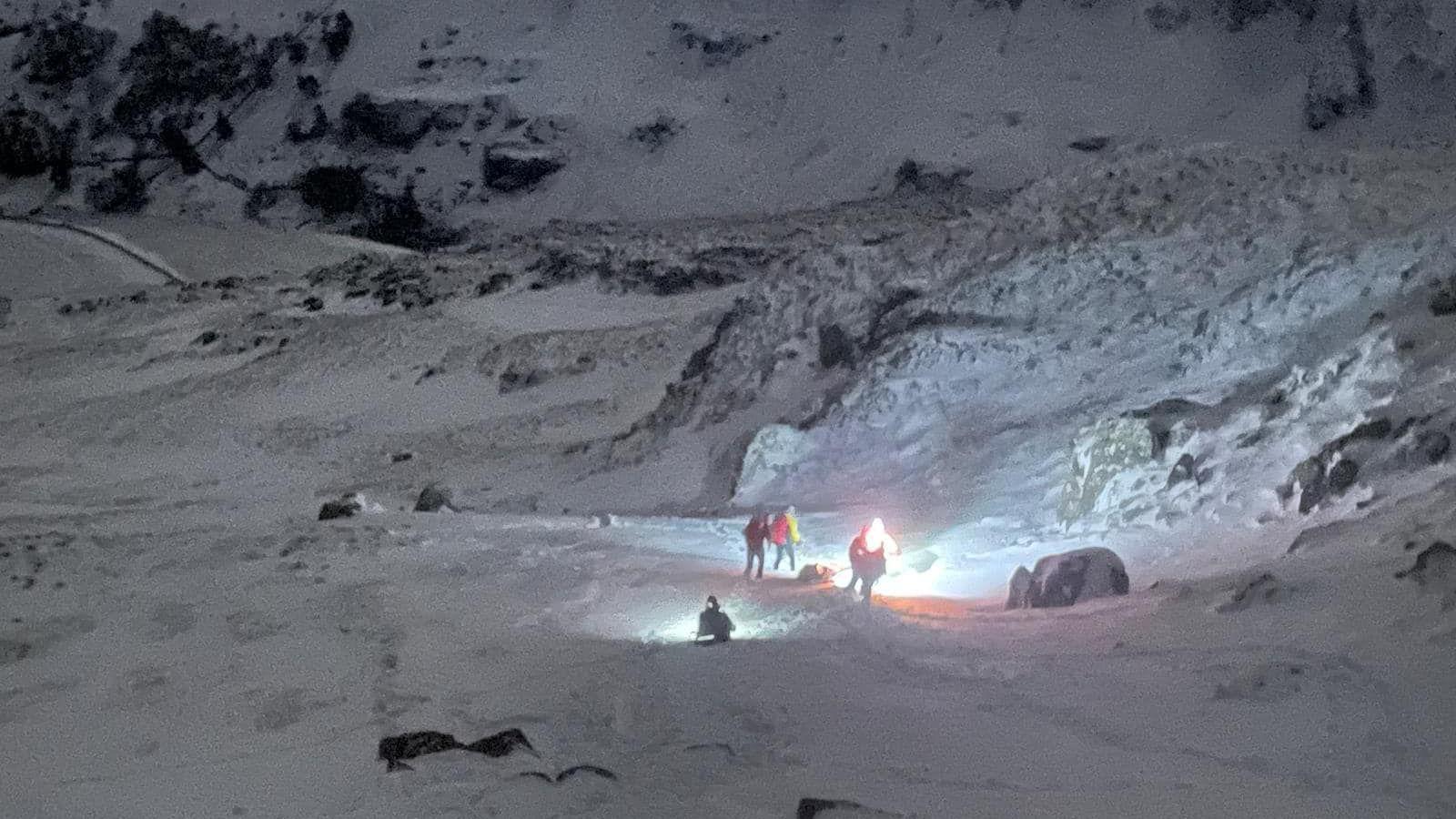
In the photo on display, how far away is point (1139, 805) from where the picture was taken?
4551 millimetres

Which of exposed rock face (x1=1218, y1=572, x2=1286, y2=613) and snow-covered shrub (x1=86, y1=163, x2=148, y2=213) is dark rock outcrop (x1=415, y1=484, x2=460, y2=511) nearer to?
exposed rock face (x1=1218, y1=572, x2=1286, y2=613)

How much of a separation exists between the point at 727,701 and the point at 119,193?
4617cm

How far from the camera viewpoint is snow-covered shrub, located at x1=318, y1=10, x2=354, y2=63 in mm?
49281

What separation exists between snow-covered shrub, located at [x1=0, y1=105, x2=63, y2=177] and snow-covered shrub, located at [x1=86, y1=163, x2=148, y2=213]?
2568 mm

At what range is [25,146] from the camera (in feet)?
150

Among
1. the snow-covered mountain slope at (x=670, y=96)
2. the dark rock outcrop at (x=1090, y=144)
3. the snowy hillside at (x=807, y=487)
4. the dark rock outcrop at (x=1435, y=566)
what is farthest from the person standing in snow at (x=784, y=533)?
the dark rock outcrop at (x=1090, y=144)

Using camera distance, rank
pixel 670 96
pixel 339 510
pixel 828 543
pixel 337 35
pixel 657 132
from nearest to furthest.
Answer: pixel 828 543
pixel 339 510
pixel 657 132
pixel 670 96
pixel 337 35

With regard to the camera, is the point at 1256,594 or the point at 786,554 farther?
the point at 786,554

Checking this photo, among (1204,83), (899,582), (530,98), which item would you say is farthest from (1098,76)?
(899,582)

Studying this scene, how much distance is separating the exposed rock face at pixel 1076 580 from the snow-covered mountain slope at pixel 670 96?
30679 millimetres

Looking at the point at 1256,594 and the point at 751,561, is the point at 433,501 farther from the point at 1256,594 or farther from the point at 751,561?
the point at 1256,594

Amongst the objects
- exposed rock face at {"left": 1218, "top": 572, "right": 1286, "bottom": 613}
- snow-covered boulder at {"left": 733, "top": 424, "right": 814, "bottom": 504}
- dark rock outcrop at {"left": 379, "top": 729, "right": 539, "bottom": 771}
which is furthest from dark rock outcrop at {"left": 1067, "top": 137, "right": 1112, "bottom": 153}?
dark rock outcrop at {"left": 379, "top": 729, "right": 539, "bottom": 771}

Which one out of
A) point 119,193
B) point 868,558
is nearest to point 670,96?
point 119,193

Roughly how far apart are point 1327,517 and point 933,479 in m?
5.38
